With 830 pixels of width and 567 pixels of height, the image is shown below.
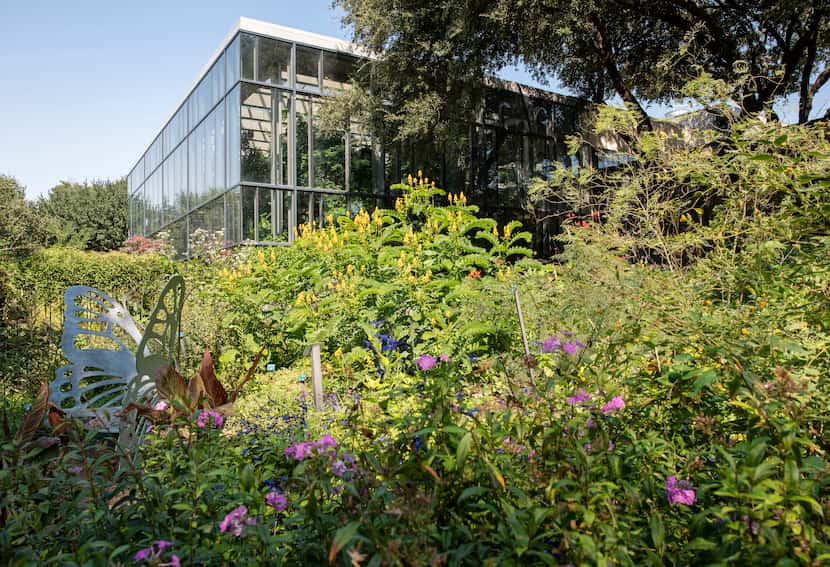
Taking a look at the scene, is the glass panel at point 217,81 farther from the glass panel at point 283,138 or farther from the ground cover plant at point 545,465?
the ground cover plant at point 545,465

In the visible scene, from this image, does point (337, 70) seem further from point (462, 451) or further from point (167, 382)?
point (462, 451)

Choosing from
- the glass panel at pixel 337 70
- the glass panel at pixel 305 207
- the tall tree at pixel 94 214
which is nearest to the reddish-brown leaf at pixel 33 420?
the glass panel at pixel 305 207

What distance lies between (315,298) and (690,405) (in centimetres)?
346

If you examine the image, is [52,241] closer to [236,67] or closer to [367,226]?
[236,67]

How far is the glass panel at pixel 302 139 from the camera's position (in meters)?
12.1

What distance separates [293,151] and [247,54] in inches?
85.9

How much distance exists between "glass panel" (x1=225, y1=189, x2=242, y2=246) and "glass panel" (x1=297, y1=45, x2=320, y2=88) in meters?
2.87

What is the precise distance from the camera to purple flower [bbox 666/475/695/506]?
3.64 ft

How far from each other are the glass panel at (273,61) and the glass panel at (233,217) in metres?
2.56

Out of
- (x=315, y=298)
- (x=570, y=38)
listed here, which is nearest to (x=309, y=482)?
(x=315, y=298)

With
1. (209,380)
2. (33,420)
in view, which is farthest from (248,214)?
(33,420)

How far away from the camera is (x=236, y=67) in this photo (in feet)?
38.5

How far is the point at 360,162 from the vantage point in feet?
41.9

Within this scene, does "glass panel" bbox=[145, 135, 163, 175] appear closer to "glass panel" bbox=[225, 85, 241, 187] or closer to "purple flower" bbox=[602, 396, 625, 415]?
"glass panel" bbox=[225, 85, 241, 187]
